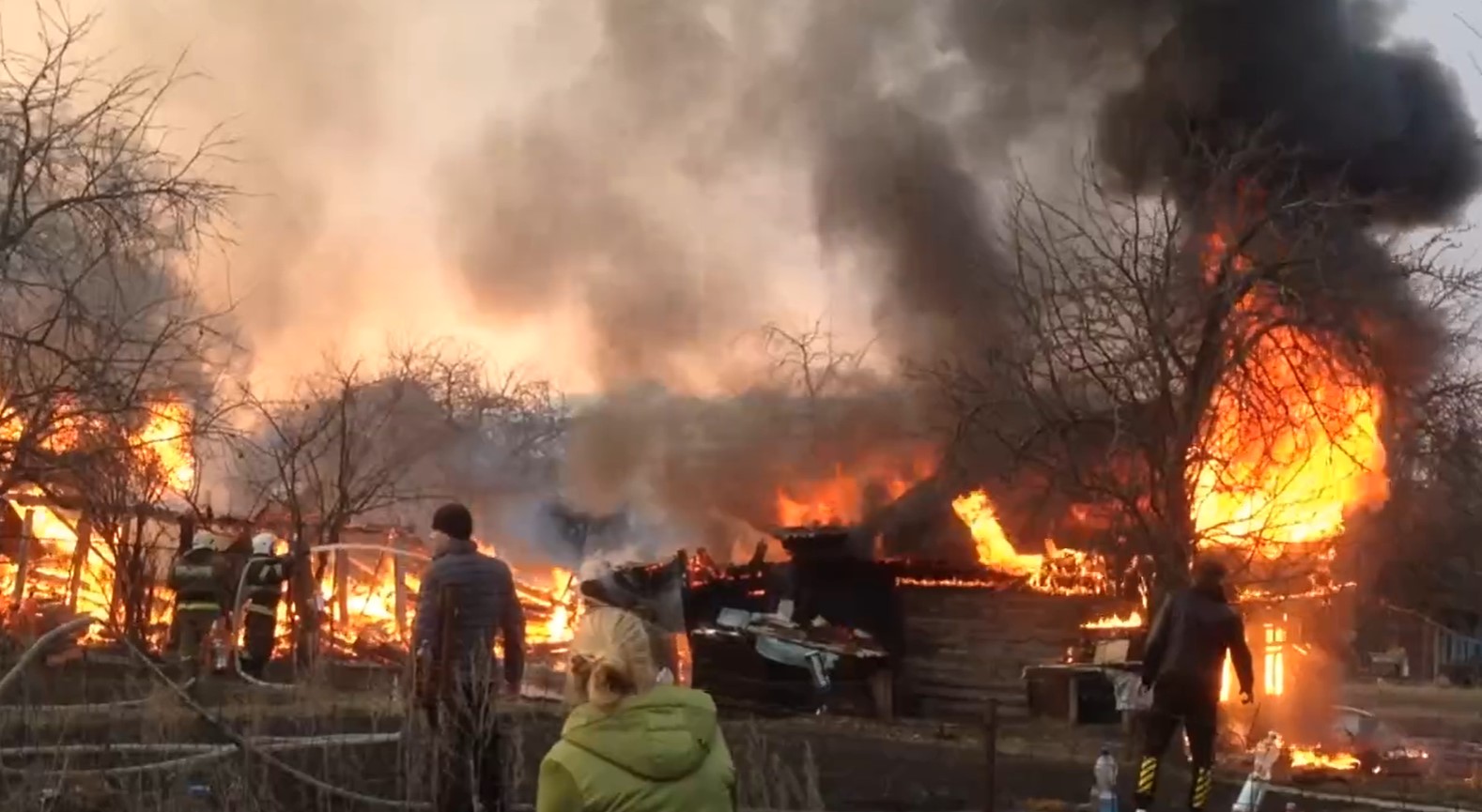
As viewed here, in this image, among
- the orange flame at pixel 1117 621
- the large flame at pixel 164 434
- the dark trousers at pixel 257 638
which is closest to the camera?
the large flame at pixel 164 434

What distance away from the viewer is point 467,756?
21.9ft

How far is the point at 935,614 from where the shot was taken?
1730 centimetres

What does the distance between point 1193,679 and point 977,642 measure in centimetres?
817

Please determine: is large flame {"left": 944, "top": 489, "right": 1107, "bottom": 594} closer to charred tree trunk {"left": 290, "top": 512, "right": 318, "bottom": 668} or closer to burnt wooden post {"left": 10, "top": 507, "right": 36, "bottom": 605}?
charred tree trunk {"left": 290, "top": 512, "right": 318, "bottom": 668}

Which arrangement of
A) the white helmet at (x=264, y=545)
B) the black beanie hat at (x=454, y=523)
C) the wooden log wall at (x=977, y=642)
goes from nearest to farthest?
the black beanie hat at (x=454, y=523)
the white helmet at (x=264, y=545)
the wooden log wall at (x=977, y=642)

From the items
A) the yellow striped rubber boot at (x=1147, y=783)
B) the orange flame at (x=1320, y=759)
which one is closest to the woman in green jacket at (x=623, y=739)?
the yellow striped rubber boot at (x=1147, y=783)

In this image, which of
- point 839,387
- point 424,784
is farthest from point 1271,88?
point 424,784

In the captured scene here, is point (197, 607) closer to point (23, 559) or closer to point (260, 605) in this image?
point (260, 605)

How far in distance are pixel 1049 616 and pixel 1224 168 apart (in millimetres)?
5137

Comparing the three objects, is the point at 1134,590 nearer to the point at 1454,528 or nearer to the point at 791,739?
the point at 791,739

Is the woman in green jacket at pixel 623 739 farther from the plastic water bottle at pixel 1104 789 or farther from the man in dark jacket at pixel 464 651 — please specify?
the plastic water bottle at pixel 1104 789

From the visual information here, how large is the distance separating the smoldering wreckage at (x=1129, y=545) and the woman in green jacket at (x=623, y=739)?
31.9 feet

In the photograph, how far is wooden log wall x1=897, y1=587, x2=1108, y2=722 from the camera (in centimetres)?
1656

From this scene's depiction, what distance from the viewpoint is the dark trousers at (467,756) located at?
6.66 m
